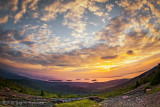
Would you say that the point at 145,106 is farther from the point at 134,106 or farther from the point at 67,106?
the point at 67,106

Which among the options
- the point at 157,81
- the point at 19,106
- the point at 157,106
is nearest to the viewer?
the point at 157,106

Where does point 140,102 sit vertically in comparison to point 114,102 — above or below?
above

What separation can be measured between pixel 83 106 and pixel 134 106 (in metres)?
9.76

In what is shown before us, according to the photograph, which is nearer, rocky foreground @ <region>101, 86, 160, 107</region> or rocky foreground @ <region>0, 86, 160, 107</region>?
rocky foreground @ <region>101, 86, 160, 107</region>

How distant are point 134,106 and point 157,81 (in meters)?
30.8

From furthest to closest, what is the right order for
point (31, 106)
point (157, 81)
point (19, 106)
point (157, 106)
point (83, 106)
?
point (157, 81) < point (83, 106) < point (31, 106) < point (19, 106) < point (157, 106)

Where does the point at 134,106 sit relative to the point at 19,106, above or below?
below

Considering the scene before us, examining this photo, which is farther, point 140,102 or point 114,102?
point 114,102

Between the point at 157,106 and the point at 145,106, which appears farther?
the point at 145,106

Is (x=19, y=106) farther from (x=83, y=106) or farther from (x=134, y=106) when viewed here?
(x=134, y=106)

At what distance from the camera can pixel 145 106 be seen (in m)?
15.7

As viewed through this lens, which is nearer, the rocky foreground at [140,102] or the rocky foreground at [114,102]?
the rocky foreground at [140,102]

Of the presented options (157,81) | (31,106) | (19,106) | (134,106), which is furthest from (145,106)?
(157,81)

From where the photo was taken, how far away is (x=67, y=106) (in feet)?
57.4
